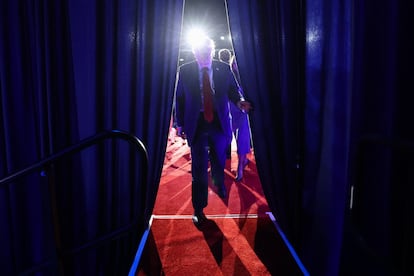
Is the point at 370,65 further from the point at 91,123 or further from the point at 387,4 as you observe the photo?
the point at 91,123

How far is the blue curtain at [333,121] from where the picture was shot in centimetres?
159

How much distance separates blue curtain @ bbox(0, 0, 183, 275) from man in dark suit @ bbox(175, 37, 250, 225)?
19.5 inches

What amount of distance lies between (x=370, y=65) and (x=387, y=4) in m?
0.34

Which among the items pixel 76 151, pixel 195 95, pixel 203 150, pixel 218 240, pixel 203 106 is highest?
pixel 195 95

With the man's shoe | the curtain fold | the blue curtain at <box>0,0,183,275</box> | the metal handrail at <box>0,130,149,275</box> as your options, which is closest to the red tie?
the curtain fold

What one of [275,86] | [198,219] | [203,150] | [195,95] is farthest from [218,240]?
[275,86]

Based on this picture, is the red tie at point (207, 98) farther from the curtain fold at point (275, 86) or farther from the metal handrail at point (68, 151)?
the metal handrail at point (68, 151)

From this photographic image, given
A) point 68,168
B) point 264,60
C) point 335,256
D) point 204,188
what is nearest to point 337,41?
point 264,60

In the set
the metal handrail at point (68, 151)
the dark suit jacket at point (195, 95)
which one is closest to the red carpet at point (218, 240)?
the dark suit jacket at point (195, 95)

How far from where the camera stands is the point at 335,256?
2.13 m

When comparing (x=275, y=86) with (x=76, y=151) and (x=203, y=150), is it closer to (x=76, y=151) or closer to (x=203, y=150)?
(x=203, y=150)

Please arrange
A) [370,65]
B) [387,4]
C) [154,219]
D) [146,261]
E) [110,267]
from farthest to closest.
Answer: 1. [154,219]
2. [146,261]
3. [110,267]
4. [370,65]
5. [387,4]

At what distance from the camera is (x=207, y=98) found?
2.85m

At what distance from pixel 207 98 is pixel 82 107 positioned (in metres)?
1.20
